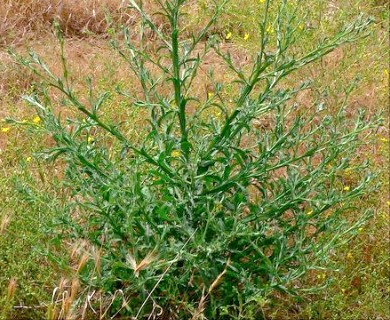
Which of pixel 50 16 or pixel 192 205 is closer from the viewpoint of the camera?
pixel 192 205

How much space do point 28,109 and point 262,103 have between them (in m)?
2.03

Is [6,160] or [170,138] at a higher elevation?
[170,138]

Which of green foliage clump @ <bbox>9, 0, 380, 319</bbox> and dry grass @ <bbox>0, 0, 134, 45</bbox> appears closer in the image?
green foliage clump @ <bbox>9, 0, 380, 319</bbox>

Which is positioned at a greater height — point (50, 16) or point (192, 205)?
point (192, 205)

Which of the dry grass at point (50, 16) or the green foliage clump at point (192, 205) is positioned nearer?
the green foliage clump at point (192, 205)

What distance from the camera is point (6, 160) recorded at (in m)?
4.26

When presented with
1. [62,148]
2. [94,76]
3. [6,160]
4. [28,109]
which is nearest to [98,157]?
[62,148]

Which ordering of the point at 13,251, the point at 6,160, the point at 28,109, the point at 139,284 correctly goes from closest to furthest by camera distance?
the point at 139,284 → the point at 13,251 → the point at 6,160 → the point at 28,109

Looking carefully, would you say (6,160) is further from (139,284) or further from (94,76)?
(139,284)

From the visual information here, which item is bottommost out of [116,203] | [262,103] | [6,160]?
[6,160]

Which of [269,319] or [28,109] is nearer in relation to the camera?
[269,319]

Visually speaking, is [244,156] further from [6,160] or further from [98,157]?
[6,160]

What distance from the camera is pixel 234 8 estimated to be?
6.01 meters

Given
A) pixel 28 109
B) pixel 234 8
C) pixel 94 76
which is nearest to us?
pixel 28 109
